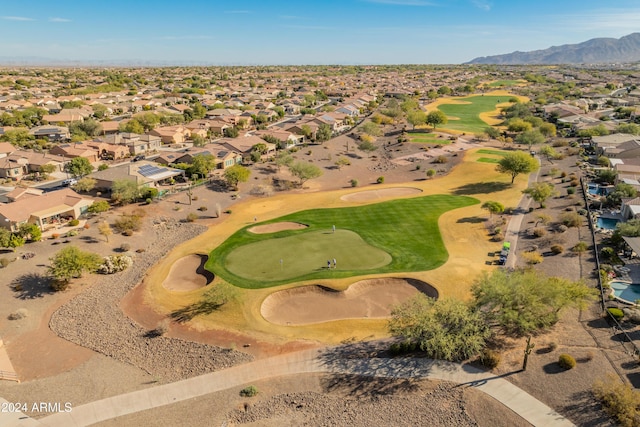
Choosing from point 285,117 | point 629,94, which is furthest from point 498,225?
point 629,94

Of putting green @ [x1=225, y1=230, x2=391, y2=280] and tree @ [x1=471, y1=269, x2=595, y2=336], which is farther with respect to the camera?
putting green @ [x1=225, y1=230, x2=391, y2=280]

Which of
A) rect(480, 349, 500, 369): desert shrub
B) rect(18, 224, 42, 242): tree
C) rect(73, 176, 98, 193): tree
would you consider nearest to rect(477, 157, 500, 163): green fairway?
rect(480, 349, 500, 369): desert shrub

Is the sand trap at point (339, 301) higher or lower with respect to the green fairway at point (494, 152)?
lower

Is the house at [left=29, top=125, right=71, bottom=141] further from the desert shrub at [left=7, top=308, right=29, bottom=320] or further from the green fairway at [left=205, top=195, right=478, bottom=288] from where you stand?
the desert shrub at [left=7, top=308, right=29, bottom=320]

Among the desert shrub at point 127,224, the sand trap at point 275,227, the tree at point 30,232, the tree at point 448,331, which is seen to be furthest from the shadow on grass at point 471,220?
the tree at point 30,232

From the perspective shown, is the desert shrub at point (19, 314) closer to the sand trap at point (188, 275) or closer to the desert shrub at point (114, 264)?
the desert shrub at point (114, 264)

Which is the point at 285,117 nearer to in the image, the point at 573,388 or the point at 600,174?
the point at 600,174
